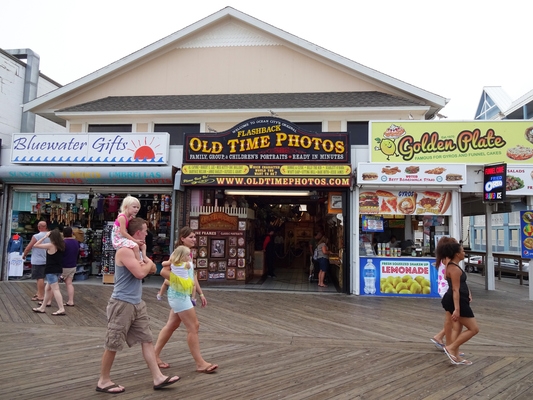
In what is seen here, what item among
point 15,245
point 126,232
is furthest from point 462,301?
A: point 15,245

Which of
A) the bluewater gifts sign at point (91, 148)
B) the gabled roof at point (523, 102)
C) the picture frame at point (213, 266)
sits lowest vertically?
the picture frame at point (213, 266)

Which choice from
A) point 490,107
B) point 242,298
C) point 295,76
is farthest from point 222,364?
point 490,107

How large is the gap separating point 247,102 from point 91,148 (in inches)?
222

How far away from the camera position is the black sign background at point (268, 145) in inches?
404

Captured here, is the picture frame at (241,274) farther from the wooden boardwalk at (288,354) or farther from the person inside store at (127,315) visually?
the person inside store at (127,315)

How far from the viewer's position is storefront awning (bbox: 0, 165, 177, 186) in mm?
10500

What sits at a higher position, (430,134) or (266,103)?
(266,103)

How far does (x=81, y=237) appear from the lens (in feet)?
39.1

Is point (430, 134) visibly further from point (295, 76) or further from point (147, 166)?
point (147, 166)

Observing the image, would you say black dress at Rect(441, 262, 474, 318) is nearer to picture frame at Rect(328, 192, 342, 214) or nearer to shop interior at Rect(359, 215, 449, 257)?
shop interior at Rect(359, 215, 449, 257)

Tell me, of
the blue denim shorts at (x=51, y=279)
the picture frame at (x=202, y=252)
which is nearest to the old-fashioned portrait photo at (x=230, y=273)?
the picture frame at (x=202, y=252)

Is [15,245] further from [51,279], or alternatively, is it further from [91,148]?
[51,279]

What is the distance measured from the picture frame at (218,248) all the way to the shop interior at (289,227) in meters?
0.83

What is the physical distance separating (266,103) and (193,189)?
4669 mm
